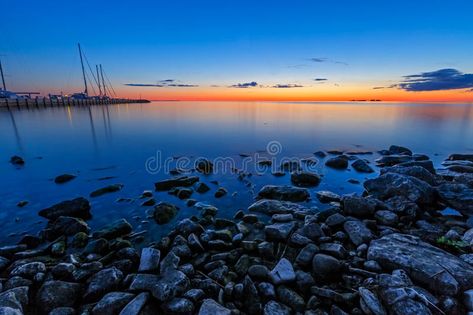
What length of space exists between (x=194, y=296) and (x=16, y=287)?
2811mm

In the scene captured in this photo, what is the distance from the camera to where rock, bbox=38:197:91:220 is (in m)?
6.30

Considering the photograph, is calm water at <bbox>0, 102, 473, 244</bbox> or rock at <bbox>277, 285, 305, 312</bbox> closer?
rock at <bbox>277, 285, 305, 312</bbox>

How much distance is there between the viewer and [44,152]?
561 inches

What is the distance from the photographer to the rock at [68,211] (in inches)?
248

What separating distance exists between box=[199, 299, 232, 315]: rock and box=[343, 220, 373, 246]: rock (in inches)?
122

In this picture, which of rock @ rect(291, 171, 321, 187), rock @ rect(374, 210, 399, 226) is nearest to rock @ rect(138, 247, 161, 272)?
rock @ rect(374, 210, 399, 226)

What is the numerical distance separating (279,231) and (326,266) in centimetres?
134

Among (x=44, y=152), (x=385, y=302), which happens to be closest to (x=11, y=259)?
(x=385, y=302)

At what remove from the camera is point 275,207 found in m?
6.65

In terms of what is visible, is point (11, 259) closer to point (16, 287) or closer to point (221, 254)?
point (16, 287)

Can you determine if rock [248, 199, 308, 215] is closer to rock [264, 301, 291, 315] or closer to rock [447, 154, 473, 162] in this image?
rock [264, 301, 291, 315]

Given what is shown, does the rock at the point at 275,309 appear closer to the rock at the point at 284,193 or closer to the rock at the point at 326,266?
the rock at the point at 326,266

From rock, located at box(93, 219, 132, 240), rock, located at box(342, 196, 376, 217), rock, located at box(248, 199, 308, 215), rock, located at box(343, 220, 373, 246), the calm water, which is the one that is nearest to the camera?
rock, located at box(343, 220, 373, 246)

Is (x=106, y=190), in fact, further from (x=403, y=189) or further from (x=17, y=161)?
(x=403, y=189)
